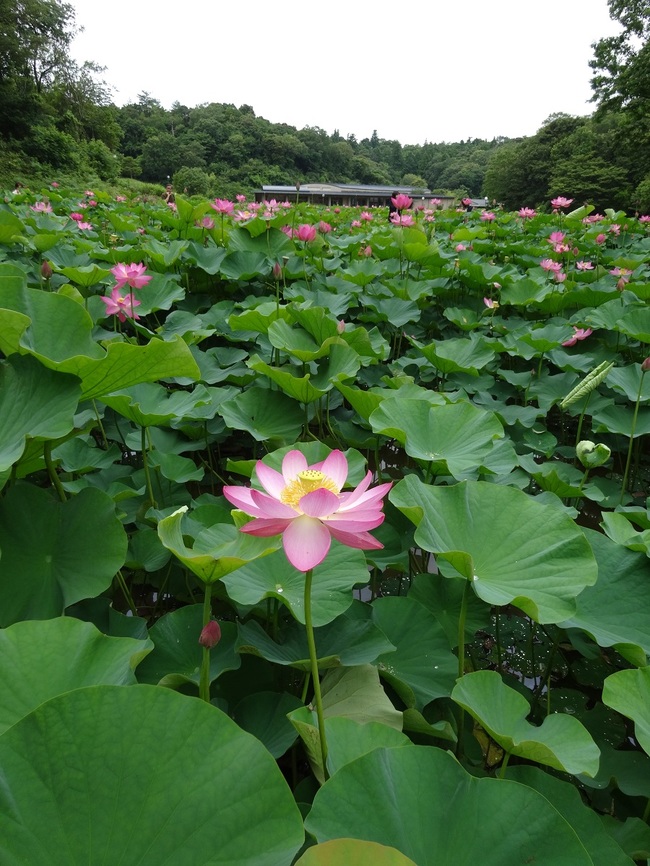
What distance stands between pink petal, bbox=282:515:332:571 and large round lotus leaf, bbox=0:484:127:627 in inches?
18.3

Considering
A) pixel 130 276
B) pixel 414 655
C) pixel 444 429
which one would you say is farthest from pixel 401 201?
pixel 414 655

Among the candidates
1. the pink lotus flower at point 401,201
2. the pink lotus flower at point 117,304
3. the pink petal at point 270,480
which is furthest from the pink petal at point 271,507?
the pink lotus flower at point 401,201

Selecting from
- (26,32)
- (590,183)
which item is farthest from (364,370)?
(26,32)

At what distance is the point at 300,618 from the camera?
82cm

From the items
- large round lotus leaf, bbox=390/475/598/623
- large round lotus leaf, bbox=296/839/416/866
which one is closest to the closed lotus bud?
large round lotus leaf, bbox=296/839/416/866

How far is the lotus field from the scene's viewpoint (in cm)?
46

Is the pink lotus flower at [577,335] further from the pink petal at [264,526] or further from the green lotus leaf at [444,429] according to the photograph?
the pink petal at [264,526]

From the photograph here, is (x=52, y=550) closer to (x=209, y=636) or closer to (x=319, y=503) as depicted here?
(x=209, y=636)

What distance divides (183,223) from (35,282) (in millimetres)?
1290

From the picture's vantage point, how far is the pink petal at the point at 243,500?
0.57m

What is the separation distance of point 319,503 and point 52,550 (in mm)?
618

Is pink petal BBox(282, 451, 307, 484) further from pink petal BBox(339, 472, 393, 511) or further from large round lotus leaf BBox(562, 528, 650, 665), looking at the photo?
large round lotus leaf BBox(562, 528, 650, 665)

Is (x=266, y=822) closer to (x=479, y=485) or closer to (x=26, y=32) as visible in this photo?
(x=479, y=485)

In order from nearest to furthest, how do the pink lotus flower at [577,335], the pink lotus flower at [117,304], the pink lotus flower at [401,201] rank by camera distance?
the pink lotus flower at [117,304]
the pink lotus flower at [577,335]
the pink lotus flower at [401,201]
